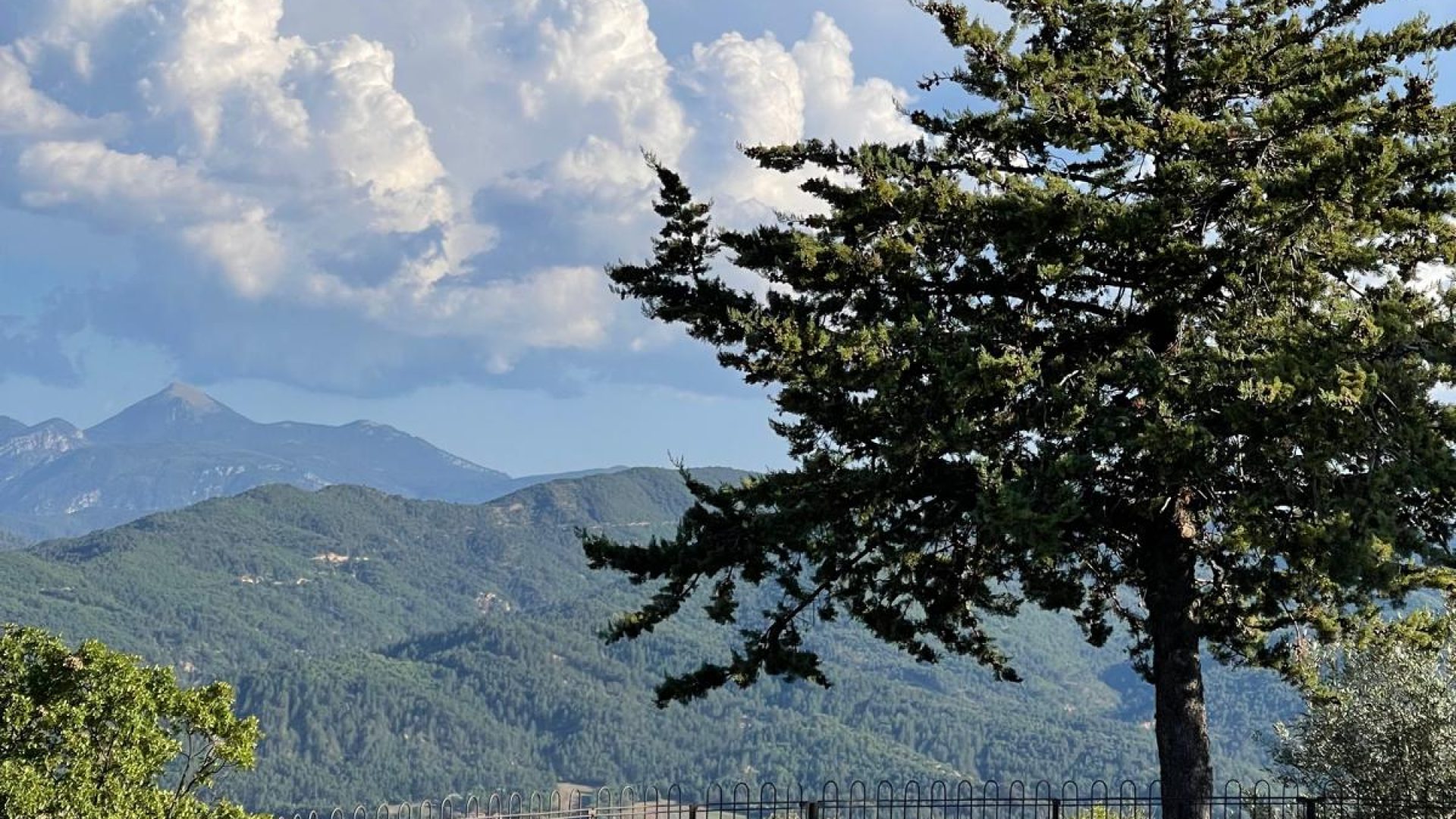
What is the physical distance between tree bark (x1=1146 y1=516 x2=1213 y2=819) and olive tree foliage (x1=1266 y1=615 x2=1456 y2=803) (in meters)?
2.11

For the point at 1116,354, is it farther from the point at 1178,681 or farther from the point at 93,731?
the point at 93,731

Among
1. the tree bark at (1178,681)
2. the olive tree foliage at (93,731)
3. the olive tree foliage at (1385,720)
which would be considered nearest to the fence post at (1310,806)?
the olive tree foliage at (1385,720)

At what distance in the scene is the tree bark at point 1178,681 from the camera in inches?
632

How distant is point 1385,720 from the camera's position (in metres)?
17.8

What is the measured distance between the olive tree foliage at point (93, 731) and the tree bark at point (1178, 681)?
9.89 metres

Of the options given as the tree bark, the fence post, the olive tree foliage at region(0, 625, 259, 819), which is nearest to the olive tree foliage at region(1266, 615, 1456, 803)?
the fence post

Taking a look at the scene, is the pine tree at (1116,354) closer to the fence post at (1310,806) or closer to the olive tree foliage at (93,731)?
the fence post at (1310,806)

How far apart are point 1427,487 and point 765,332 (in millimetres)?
6359

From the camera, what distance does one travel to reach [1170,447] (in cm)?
1385

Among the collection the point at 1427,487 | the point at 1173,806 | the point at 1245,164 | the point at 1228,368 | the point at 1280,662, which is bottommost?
the point at 1173,806

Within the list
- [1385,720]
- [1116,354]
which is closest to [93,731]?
[1116,354]

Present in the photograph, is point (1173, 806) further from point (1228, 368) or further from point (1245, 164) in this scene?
point (1245, 164)

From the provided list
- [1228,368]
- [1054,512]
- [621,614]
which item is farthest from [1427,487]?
[621,614]

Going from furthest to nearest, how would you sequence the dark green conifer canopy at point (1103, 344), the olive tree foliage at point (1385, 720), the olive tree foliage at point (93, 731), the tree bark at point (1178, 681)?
the olive tree foliage at point (1385, 720) < the tree bark at point (1178, 681) < the dark green conifer canopy at point (1103, 344) < the olive tree foliage at point (93, 731)
